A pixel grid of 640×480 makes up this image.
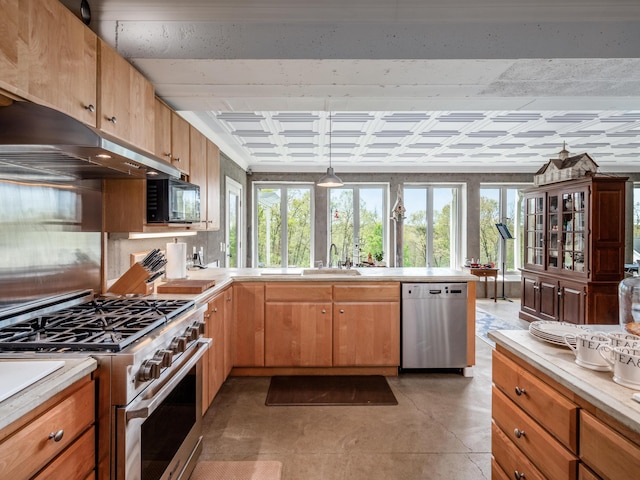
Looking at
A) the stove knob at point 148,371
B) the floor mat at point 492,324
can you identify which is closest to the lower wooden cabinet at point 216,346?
the stove knob at point 148,371

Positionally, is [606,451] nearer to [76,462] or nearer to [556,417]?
[556,417]

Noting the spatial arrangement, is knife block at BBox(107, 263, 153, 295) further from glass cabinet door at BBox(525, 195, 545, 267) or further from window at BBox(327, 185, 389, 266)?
window at BBox(327, 185, 389, 266)

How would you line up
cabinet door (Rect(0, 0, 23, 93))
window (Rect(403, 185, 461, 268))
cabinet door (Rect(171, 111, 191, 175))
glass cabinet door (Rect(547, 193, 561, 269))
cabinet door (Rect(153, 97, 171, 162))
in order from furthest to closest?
window (Rect(403, 185, 461, 268)), glass cabinet door (Rect(547, 193, 561, 269)), cabinet door (Rect(171, 111, 191, 175)), cabinet door (Rect(153, 97, 171, 162)), cabinet door (Rect(0, 0, 23, 93))

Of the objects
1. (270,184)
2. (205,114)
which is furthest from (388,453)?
(270,184)

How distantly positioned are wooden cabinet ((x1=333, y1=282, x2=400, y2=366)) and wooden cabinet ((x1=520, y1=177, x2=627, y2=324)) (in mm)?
2849

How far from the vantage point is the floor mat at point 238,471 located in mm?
1992

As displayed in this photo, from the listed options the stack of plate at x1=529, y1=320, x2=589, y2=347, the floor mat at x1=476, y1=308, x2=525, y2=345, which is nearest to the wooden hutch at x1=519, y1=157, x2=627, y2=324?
the floor mat at x1=476, y1=308, x2=525, y2=345

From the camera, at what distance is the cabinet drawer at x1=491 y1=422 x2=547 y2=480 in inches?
50.5

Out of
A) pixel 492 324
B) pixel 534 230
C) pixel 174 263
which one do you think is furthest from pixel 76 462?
pixel 534 230

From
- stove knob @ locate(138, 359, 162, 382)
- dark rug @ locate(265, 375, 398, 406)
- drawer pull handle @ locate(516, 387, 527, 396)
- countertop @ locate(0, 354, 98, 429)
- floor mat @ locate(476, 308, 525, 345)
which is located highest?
countertop @ locate(0, 354, 98, 429)

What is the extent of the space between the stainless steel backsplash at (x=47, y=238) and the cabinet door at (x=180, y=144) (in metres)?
0.67

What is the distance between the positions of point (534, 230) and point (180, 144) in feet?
17.2

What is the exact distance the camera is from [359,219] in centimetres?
783


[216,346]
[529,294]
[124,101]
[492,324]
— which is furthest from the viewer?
[529,294]
